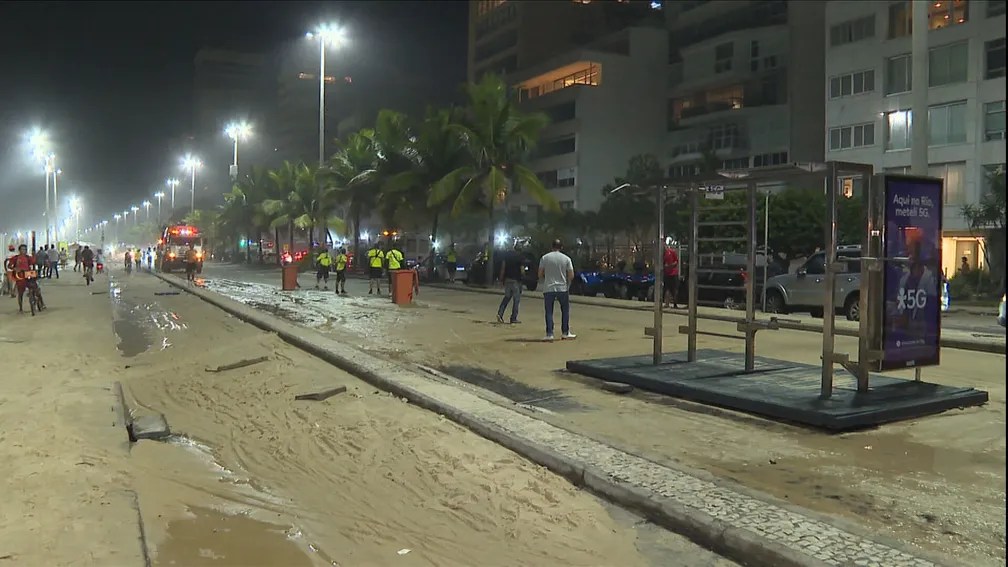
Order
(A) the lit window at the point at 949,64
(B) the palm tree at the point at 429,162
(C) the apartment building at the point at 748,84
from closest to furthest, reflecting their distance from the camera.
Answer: (B) the palm tree at the point at 429,162 → (A) the lit window at the point at 949,64 → (C) the apartment building at the point at 748,84

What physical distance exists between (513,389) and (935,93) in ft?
122

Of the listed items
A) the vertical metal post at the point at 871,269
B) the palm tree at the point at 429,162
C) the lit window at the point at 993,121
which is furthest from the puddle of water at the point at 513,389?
the lit window at the point at 993,121

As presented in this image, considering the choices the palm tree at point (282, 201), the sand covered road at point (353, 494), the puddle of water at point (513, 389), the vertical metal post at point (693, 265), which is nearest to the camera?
the sand covered road at point (353, 494)

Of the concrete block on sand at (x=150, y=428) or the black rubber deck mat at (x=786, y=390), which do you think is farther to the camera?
the black rubber deck mat at (x=786, y=390)

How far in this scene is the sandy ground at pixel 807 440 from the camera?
522 centimetres

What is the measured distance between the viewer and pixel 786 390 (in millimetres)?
8766

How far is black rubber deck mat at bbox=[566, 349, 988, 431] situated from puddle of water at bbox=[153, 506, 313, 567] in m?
5.00

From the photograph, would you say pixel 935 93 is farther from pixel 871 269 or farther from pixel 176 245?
pixel 176 245

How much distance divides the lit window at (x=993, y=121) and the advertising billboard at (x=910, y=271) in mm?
32691

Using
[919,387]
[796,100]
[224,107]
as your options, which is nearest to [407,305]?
[919,387]

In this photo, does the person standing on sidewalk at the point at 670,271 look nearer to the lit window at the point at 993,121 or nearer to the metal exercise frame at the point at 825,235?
the metal exercise frame at the point at 825,235

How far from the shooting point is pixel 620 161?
209 feet

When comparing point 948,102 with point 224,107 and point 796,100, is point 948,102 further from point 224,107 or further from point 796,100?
point 224,107

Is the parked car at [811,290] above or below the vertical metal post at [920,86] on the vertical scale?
below
